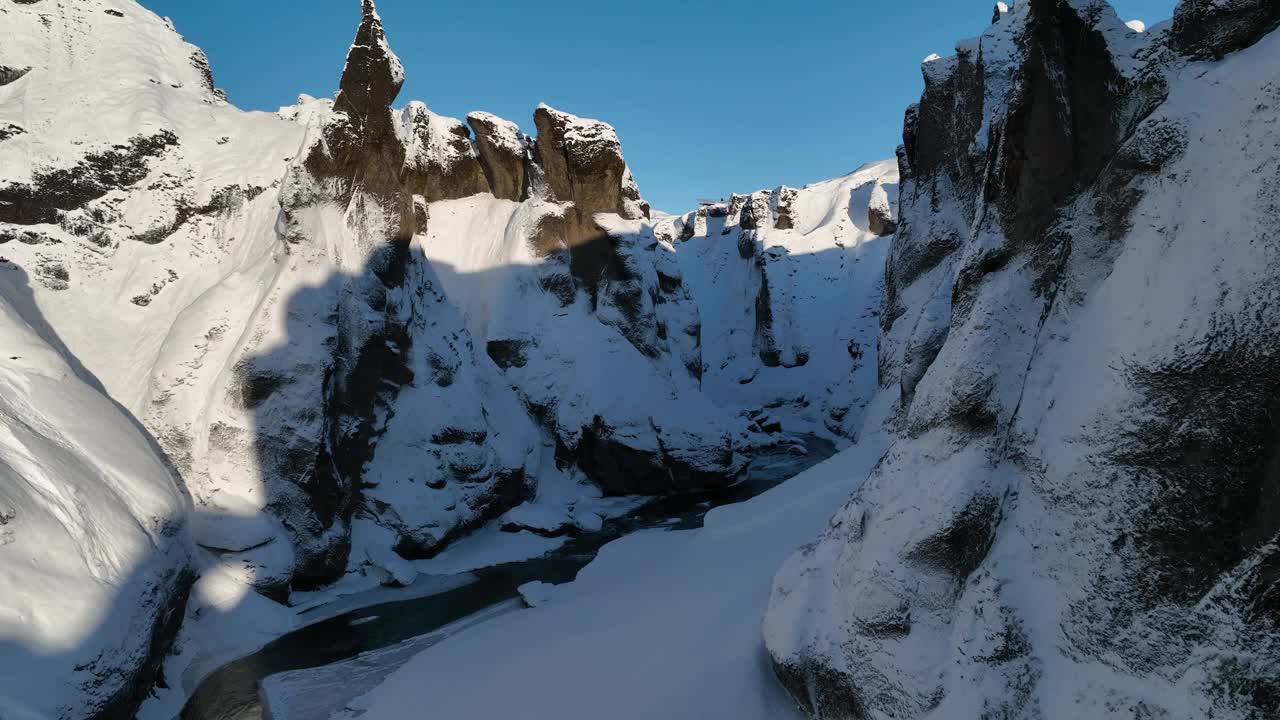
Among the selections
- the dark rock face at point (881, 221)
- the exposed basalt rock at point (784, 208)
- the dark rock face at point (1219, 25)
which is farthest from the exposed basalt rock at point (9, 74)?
the dark rock face at point (881, 221)

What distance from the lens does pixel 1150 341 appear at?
5.43 metres

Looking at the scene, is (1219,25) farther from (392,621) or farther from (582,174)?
(582,174)

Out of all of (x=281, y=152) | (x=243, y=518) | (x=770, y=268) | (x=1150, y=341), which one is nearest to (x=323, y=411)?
(x=243, y=518)

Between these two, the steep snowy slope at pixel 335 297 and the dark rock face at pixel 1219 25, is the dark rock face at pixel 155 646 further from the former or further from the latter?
the dark rock face at pixel 1219 25

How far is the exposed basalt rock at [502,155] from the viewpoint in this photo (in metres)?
37.2

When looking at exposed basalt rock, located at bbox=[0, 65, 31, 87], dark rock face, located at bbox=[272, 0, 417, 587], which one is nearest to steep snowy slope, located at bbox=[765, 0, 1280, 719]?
dark rock face, located at bbox=[272, 0, 417, 587]

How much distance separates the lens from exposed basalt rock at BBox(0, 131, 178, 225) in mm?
22109

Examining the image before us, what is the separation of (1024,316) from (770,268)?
169 ft

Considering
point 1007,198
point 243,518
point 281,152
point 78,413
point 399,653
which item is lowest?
point 399,653

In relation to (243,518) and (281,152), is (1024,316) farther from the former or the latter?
(281,152)

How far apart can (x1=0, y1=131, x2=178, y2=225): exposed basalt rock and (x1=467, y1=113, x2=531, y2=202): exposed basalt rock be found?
49.9ft

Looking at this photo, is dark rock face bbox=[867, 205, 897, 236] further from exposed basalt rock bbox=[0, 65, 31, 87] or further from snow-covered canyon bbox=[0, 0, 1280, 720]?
exposed basalt rock bbox=[0, 65, 31, 87]

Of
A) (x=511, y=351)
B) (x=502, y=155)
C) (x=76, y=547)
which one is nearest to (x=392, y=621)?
(x=76, y=547)

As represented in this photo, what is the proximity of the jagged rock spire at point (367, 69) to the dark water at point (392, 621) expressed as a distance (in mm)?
17338
